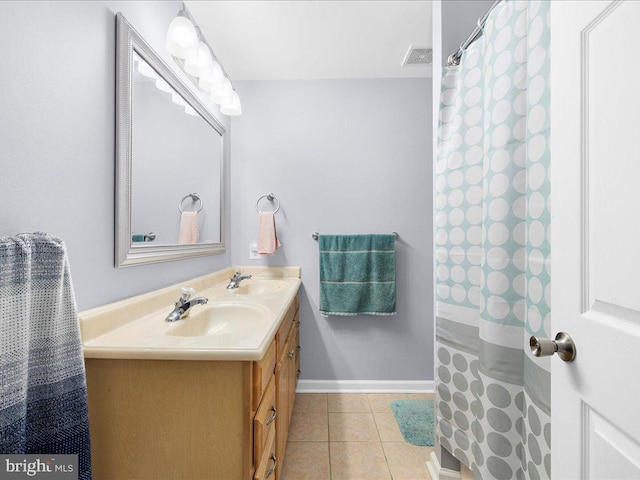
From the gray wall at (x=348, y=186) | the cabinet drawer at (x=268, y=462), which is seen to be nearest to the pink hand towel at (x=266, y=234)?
the gray wall at (x=348, y=186)

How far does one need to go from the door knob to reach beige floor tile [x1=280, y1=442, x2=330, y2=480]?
1.29 meters

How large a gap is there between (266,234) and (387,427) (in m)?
Answer: 1.46

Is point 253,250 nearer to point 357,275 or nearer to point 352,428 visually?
point 357,275

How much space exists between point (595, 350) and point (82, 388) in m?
1.09

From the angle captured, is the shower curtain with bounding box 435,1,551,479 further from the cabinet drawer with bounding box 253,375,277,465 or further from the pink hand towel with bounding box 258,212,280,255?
the pink hand towel with bounding box 258,212,280,255

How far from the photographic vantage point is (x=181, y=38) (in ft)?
4.07

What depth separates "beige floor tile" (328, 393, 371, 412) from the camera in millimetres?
1934

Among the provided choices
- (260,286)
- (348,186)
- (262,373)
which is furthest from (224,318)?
(348,186)

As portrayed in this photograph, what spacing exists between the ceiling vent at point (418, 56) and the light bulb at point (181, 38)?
132cm

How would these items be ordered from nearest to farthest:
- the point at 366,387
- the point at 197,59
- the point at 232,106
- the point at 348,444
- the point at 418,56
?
the point at 197,59, the point at 348,444, the point at 232,106, the point at 418,56, the point at 366,387

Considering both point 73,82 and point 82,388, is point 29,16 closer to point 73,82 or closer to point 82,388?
point 73,82

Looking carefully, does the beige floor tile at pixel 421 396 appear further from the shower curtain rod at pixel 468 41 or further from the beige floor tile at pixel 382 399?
the shower curtain rod at pixel 468 41

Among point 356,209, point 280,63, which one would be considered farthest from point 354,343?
point 280,63

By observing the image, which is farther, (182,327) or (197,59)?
(197,59)
